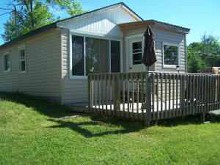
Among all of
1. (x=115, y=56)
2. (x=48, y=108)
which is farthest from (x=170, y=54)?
(x=48, y=108)

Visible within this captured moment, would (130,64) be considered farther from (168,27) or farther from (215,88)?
(215,88)

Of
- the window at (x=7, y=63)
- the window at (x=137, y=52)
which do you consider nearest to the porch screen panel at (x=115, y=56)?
the window at (x=137, y=52)

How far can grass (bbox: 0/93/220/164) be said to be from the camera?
709cm

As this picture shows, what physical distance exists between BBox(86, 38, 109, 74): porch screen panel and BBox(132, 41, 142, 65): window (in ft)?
3.91

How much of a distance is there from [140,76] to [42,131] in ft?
10.1

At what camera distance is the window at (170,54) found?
15523mm

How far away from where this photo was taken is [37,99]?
583 inches

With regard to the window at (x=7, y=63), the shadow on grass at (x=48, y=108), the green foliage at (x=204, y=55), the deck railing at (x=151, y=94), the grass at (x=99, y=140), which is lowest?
the grass at (x=99, y=140)

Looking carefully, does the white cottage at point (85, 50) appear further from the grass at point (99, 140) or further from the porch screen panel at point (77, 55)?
the grass at point (99, 140)

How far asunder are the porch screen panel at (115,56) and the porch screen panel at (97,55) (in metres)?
0.28

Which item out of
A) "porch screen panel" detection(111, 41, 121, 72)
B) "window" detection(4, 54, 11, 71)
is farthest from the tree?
"porch screen panel" detection(111, 41, 121, 72)

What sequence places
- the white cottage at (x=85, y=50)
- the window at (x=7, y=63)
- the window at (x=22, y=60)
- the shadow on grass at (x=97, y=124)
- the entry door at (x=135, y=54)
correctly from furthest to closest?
the window at (x=7, y=63) < the window at (x=22, y=60) < the entry door at (x=135, y=54) < the white cottage at (x=85, y=50) < the shadow on grass at (x=97, y=124)

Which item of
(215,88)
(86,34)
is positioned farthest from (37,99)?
(215,88)

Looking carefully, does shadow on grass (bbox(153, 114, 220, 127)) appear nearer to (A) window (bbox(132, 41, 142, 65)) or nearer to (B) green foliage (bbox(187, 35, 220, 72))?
(A) window (bbox(132, 41, 142, 65))
